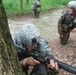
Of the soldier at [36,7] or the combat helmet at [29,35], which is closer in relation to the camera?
the combat helmet at [29,35]

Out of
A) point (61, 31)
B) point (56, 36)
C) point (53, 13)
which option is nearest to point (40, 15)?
point (53, 13)

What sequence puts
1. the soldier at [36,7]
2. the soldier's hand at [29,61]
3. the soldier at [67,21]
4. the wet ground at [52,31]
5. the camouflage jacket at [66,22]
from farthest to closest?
the soldier at [36,7] < the camouflage jacket at [66,22] < the soldier at [67,21] < the wet ground at [52,31] < the soldier's hand at [29,61]

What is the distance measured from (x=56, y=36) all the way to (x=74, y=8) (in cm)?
246

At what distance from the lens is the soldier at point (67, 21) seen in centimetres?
779

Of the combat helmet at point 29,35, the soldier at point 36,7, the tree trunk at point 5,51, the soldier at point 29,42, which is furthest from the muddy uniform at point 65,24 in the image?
the soldier at point 36,7

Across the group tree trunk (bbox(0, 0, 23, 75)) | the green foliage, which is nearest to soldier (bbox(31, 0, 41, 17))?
the green foliage

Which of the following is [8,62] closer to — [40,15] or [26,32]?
[26,32]

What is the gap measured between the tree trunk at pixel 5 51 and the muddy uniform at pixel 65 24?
15.9 feet

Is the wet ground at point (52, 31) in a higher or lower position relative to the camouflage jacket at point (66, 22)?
lower

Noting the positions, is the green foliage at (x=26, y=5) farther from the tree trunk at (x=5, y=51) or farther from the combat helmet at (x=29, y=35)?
the tree trunk at (x=5, y=51)

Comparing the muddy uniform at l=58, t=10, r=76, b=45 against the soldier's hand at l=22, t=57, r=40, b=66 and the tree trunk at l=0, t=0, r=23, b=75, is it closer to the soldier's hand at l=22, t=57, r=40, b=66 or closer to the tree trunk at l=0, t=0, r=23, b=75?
the soldier's hand at l=22, t=57, r=40, b=66

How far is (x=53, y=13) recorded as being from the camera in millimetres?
14727

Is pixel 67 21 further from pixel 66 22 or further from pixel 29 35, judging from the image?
pixel 29 35

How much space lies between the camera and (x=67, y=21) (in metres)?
8.13
